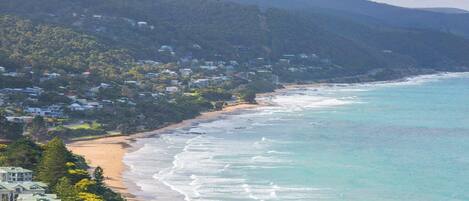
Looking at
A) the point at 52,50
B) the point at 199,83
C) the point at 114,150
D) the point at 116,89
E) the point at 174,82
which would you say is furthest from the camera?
the point at 52,50

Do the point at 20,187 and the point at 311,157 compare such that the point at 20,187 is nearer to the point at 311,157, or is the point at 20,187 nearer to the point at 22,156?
the point at 22,156

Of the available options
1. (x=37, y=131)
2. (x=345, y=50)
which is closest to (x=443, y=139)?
(x=37, y=131)

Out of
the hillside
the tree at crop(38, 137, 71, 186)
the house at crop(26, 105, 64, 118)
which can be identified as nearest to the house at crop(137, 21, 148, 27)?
the hillside

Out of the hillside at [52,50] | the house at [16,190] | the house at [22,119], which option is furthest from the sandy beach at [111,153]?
the hillside at [52,50]

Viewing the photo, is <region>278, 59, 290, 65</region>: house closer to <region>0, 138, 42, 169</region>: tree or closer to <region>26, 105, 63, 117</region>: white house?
<region>26, 105, 63, 117</region>: white house

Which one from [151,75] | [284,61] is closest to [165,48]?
[284,61]
